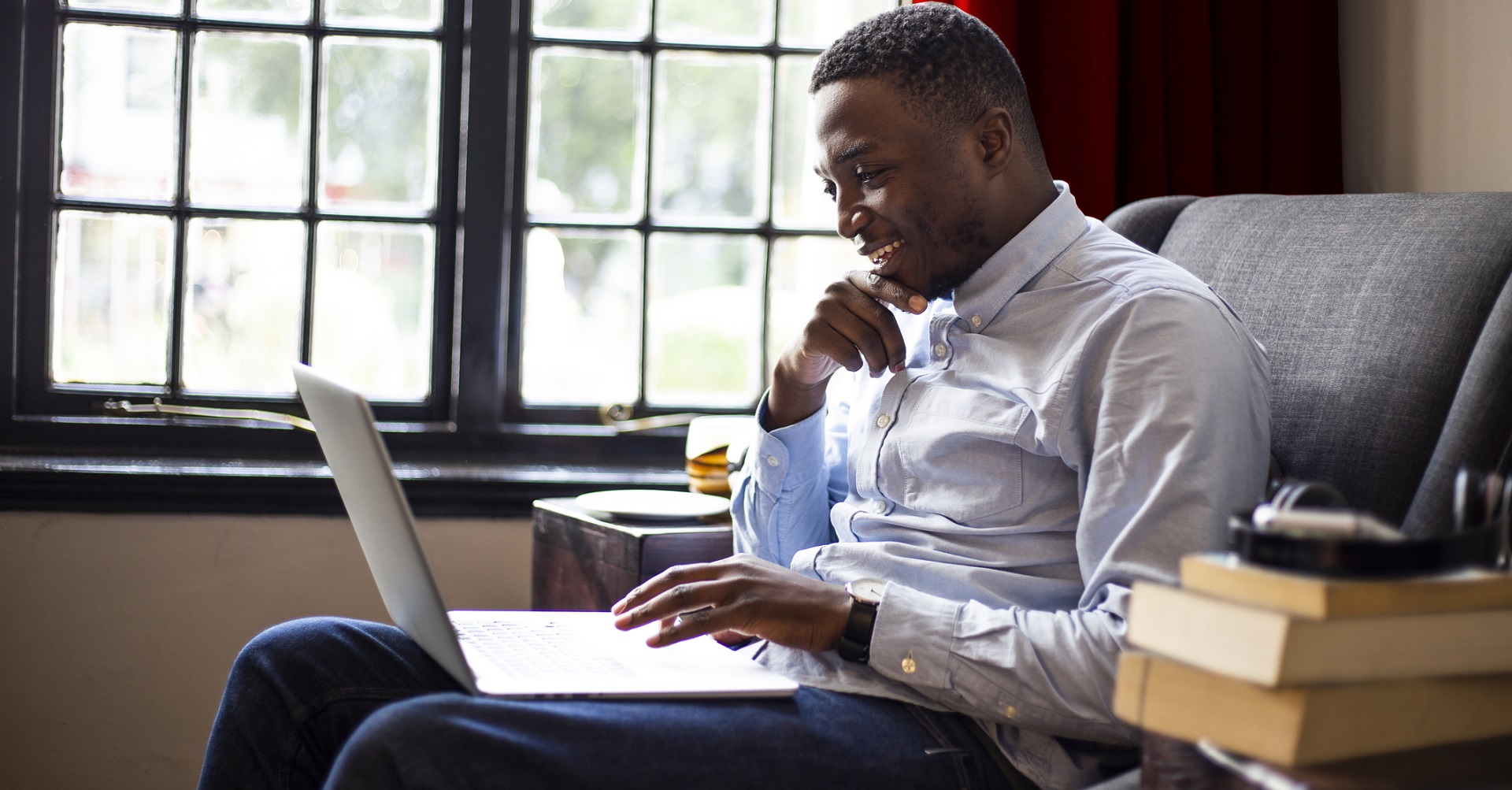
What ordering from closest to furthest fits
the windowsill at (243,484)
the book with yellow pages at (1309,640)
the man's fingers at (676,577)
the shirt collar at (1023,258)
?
1. the book with yellow pages at (1309,640)
2. the man's fingers at (676,577)
3. the shirt collar at (1023,258)
4. the windowsill at (243,484)

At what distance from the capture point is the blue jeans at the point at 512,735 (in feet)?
2.93

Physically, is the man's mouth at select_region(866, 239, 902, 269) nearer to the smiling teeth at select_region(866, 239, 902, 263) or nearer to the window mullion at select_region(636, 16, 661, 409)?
the smiling teeth at select_region(866, 239, 902, 263)

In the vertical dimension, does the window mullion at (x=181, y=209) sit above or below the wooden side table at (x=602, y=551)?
above

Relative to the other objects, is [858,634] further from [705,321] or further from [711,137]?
[711,137]

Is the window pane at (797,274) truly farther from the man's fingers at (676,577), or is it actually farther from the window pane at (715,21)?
the man's fingers at (676,577)

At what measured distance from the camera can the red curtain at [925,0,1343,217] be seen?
1846 mm

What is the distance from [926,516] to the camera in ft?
4.08

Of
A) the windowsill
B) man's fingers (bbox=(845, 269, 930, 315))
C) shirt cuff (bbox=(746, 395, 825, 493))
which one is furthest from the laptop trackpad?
the windowsill

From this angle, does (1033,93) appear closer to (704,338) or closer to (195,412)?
(704,338)

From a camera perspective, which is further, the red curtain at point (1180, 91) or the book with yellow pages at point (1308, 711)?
the red curtain at point (1180, 91)

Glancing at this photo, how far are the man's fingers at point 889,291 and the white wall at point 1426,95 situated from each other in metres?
0.75

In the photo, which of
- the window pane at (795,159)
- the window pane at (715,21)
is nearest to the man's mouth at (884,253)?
the window pane at (795,159)

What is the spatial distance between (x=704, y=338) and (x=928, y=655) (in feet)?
3.99

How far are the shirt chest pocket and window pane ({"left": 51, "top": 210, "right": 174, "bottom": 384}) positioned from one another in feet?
4.64
